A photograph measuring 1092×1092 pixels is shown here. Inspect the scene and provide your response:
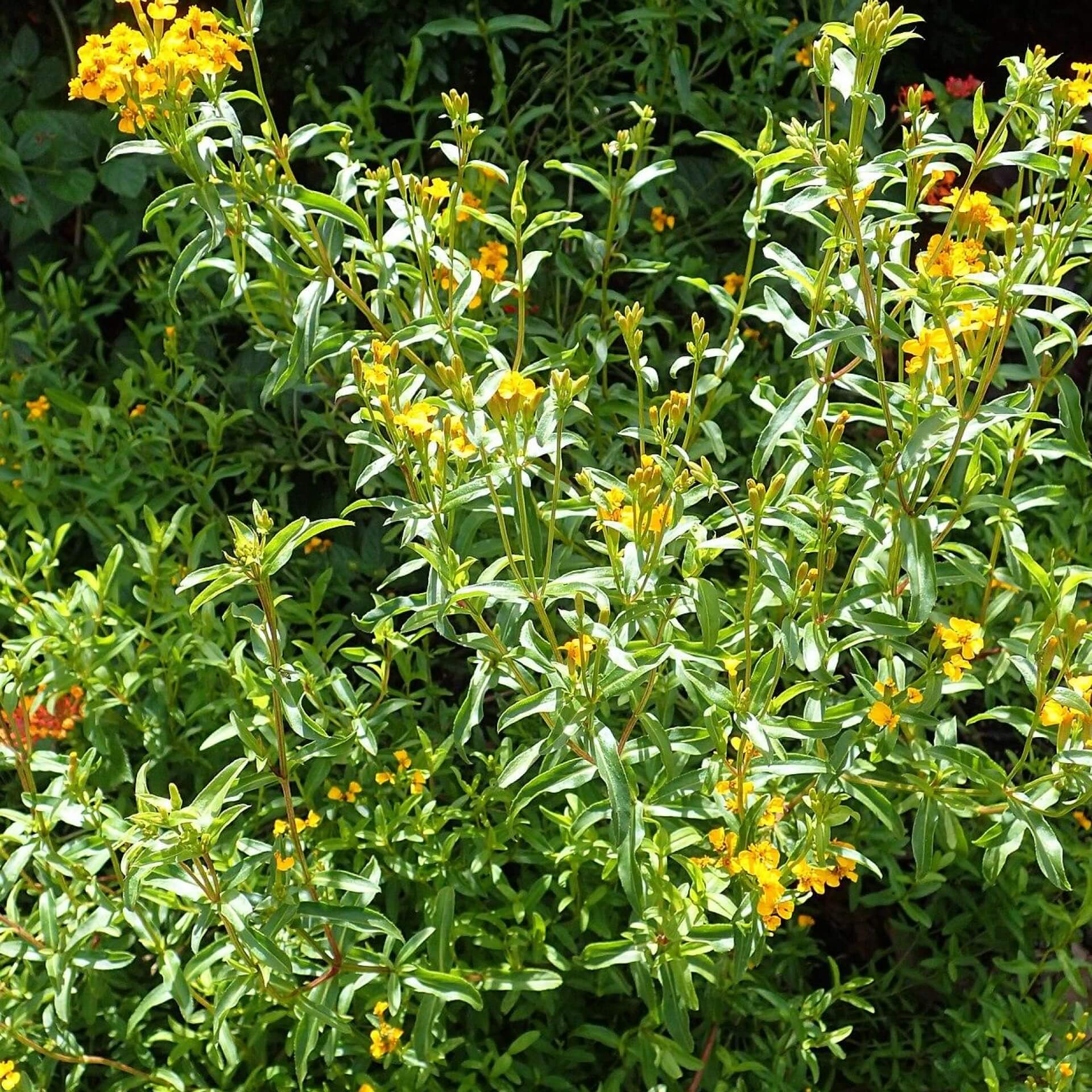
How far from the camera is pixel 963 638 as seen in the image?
1.64 metres

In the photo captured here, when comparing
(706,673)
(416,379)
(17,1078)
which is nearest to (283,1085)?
(17,1078)

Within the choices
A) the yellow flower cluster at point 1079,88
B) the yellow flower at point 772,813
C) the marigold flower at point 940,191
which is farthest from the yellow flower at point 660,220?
the yellow flower at point 772,813

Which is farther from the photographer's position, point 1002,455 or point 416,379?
point 1002,455

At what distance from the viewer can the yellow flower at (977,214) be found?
1.60 metres

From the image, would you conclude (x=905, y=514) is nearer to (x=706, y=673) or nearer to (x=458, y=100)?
(x=706, y=673)

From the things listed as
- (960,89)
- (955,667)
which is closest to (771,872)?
(955,667)

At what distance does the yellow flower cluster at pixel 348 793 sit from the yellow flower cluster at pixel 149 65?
1.13 metres

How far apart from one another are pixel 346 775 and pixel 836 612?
1.06m

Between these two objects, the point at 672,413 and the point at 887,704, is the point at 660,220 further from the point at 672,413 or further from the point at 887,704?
the point at 887,704

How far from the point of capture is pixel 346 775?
2248mm

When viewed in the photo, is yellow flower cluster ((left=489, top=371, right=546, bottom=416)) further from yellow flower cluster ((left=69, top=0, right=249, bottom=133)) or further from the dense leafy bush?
yellow flower cluster ((left=69, top=0, right=249, bottom=133))

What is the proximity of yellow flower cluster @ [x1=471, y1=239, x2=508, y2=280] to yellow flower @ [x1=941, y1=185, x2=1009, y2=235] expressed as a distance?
0.89 metres

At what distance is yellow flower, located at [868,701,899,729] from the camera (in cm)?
162

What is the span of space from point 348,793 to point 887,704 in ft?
3.29
